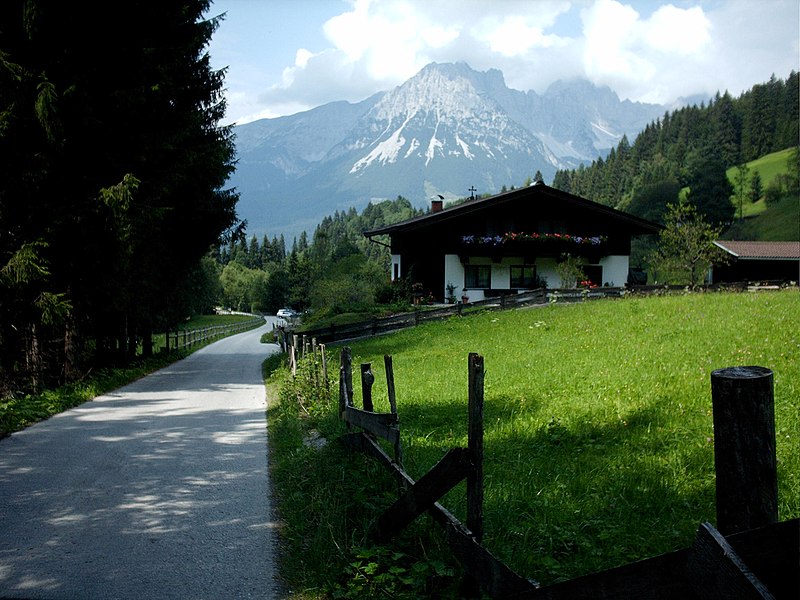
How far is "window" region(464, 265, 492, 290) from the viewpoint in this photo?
39.5 m

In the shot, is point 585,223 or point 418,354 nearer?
point 418,354

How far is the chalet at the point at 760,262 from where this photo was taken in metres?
48.7

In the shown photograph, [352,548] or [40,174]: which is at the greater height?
[40,174]

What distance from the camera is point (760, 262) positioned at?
50.0 meters

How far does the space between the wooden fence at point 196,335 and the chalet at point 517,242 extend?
1342cm

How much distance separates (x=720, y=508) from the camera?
2.30m

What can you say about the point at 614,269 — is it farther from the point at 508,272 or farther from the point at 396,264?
the point at 396,264

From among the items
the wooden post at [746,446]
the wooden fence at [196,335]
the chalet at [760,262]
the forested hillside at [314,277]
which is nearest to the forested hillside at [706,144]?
the forested hillside at [314,277]

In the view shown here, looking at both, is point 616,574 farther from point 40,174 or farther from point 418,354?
point 418,354

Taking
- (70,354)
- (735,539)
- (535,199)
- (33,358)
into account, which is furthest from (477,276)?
(735,539)

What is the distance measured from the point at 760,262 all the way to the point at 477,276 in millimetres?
24951

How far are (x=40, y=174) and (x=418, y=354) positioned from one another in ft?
34.3

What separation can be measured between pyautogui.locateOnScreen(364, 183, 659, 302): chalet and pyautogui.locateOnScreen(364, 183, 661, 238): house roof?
0.19 feet

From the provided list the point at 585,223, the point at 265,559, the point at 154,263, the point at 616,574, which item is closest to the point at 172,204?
the point at 154,263
